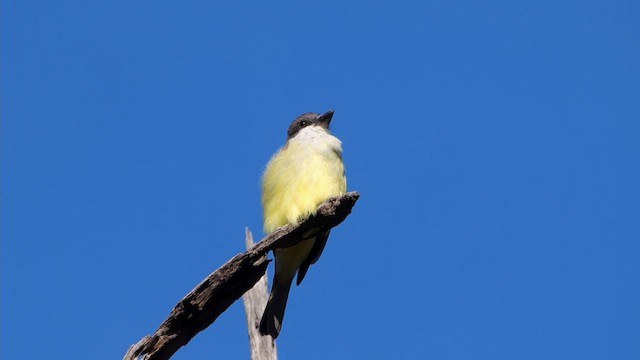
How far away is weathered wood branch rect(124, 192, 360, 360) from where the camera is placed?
21.2 feet

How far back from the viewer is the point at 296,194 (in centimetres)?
775

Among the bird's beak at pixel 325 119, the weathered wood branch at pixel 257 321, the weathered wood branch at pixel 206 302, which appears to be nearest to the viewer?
the weathered wood branch at pixel 206 302

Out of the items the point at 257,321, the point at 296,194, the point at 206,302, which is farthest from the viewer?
the point at 257,321

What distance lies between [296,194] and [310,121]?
1552 millimetres

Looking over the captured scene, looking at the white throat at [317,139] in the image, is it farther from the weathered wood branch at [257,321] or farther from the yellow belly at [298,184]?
the weathered wood branch at [257,321]

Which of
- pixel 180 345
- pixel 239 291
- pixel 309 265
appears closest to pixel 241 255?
pixel 239 291

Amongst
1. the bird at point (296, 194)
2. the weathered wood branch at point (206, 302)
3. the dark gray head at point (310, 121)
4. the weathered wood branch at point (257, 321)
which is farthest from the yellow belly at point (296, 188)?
the weathered wood branch at point (206, 302)

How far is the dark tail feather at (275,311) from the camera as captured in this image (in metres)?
8.02

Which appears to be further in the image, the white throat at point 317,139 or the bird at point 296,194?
the white throat at point 317,139

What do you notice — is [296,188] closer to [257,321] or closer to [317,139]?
[317,139]

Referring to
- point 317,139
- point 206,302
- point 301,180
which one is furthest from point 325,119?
point 206,302

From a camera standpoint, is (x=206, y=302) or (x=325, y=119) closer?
(x=206, y=302)

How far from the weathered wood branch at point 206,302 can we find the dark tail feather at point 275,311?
4.51ft

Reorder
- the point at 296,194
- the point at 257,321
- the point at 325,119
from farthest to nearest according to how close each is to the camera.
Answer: the point at 325,119 → the point at 257,321 → the point at 296,194
